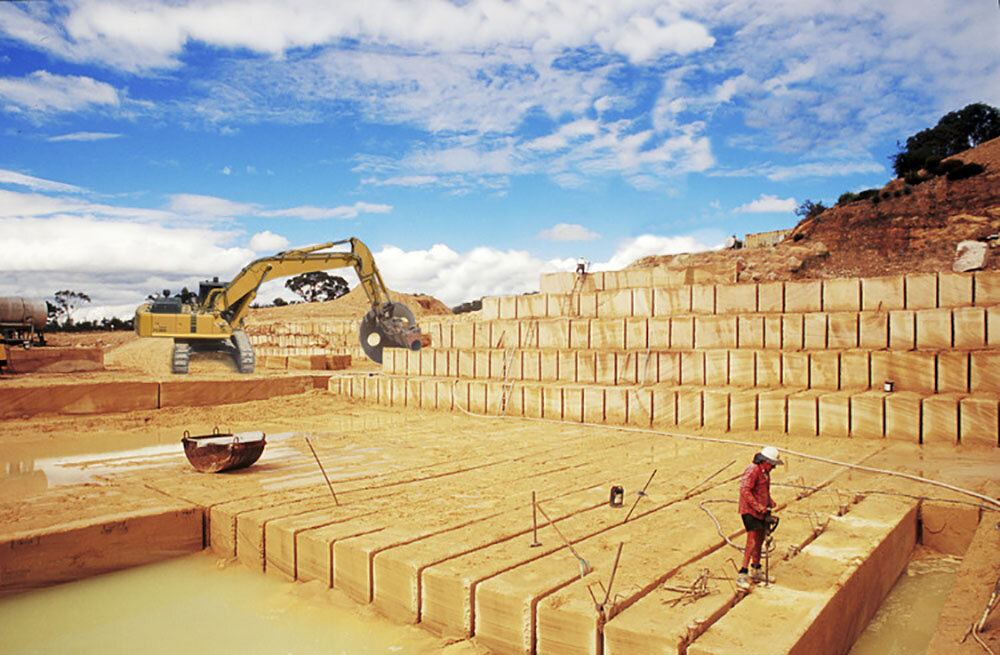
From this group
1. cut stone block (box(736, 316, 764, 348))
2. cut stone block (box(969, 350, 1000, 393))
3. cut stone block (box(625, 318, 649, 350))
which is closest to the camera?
cut stone block (box(969, 350, 1000, 393))

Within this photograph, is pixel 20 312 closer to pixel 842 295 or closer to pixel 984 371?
pixel 842 295

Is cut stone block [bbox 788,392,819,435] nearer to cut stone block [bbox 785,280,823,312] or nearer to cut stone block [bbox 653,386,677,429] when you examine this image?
cut stone block [bbox 653,386,677,429]

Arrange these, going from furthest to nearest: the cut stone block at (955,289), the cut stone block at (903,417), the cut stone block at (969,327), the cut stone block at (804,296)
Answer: the cut stone block at (804,296) → the cut stone block at (955,289) → the cut stone block at (969,327) → the cut stone block at (903,417)

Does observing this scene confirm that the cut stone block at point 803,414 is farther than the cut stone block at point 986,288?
No

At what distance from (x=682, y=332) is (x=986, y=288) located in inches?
133

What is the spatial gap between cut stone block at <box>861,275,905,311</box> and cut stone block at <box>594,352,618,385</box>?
316 centimetres

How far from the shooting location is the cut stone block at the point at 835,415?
6.48 metres

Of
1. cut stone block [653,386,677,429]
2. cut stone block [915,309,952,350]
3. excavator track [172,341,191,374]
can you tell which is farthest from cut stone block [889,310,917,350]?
excavator track [172,341,191,374]

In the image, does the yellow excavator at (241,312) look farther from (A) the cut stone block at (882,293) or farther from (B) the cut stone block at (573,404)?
(A) the cut stone block at (882,293)

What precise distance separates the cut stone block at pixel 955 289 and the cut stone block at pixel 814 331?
1.32 m

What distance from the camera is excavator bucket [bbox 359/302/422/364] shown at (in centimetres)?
1489

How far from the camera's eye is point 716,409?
721 centimetres

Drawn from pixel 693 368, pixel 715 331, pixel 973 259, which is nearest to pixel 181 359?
pixel 693 368

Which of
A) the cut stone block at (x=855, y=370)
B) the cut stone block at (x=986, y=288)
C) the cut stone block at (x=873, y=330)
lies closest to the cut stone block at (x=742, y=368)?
the cut stone block at (x=855, y=370)
